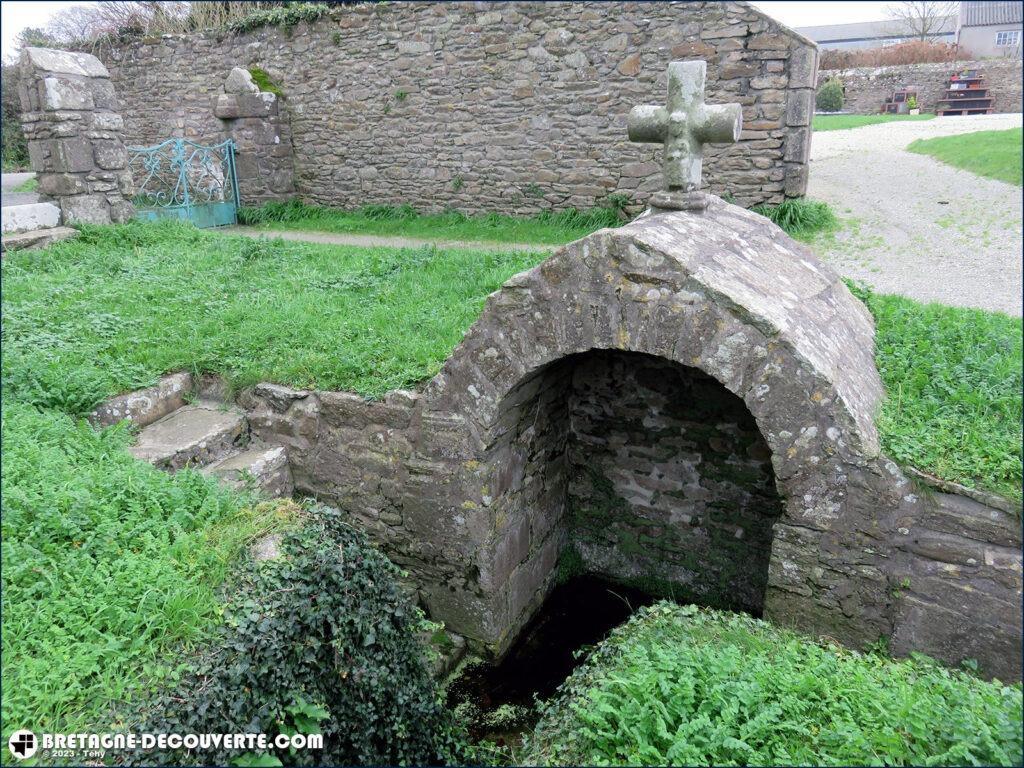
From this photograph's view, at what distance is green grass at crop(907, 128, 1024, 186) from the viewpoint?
9.66 meters

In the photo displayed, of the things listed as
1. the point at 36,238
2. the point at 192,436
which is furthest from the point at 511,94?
the point at 192,436

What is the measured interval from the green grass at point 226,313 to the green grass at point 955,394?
9.95 ft

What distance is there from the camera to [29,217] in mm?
7559

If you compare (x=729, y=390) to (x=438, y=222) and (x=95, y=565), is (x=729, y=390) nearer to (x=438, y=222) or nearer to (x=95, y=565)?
(x=95, y=565)

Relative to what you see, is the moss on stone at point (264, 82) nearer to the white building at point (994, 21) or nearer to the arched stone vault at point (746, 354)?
the arched stone vault at point (746, 354)

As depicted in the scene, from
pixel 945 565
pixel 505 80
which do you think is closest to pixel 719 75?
pixel 505 80

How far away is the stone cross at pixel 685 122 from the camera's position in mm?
4375

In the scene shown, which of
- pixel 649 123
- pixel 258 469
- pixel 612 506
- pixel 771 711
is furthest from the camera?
pixel 612 506

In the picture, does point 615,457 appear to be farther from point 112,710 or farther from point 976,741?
point 112,710

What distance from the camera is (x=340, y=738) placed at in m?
3.68

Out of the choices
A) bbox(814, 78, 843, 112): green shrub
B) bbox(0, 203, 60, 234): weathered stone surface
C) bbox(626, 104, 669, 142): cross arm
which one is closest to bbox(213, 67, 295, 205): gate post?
bbox(0, 203, 60, 234): weathered stone surface

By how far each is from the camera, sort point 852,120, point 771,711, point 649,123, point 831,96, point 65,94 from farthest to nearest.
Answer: point 831,96 < point 852,120 < point 65,94 < point 649,123 < point 771,711

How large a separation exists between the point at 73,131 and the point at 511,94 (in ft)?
18.9
